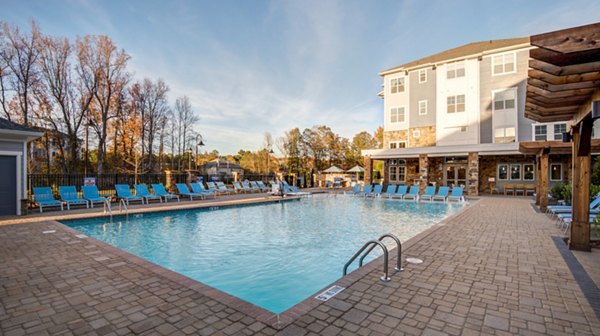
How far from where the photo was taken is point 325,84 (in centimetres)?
2178

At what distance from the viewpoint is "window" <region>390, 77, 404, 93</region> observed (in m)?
23.8

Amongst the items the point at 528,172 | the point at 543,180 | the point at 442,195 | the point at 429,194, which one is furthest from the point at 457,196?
the point at 528,172

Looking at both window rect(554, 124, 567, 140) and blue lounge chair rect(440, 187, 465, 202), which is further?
window rect(554, 124, 567, 140)

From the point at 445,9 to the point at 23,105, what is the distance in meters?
25.1

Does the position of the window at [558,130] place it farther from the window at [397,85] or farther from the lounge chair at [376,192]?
the lounge chair at [376,192]

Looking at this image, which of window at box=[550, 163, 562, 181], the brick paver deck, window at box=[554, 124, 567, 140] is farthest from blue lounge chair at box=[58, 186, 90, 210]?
window at box=[554, 124, 567, 140]

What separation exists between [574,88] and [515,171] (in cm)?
1847

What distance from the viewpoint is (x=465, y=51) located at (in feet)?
72.2

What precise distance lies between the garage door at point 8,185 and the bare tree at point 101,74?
12.2 m

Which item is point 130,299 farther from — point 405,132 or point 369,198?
point 405,132

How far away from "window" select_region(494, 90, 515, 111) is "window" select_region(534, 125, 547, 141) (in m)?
2.01

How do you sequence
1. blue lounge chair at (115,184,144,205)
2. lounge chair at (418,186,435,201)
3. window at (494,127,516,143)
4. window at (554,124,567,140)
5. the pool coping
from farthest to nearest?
window at (494,127,516,143), window at (554,124,567,140), lounge chair at (418,186,435,201), blue lounge chair at (115,184,144,205), the pool coping

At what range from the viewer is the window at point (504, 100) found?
19469mm

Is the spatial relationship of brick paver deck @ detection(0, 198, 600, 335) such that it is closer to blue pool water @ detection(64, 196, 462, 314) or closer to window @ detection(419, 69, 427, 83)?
blue pool water @ detection(64, 196, 462, 314)
